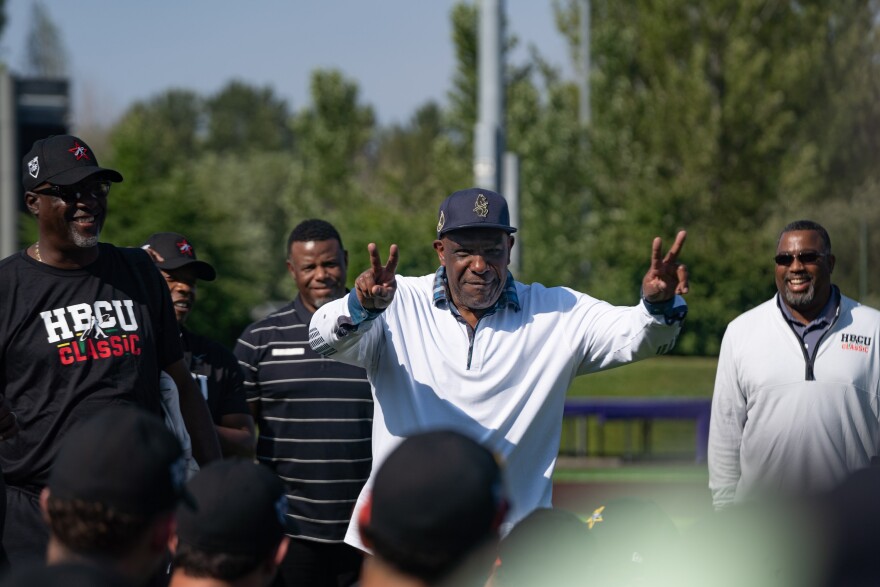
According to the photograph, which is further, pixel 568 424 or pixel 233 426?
pixel 568 424

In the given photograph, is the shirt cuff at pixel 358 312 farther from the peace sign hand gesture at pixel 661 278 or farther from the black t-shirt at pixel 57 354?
the peace sign hand gesture at pixel 661 278

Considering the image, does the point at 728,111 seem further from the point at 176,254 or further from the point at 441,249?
the point at 441,249

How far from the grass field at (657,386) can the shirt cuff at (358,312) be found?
1748 cm

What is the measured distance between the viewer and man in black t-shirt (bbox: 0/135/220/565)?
14.5 ft

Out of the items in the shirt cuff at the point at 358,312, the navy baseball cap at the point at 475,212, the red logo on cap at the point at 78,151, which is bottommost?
the shirt cuff at the point at 358,312

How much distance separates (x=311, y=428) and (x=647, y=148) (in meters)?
32.3

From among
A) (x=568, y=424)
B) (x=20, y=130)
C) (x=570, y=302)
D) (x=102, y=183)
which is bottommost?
(x=568, y=424)

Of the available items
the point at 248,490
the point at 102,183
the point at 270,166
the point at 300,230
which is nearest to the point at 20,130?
the point at 300,230

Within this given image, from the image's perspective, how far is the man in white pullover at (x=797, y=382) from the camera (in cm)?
558

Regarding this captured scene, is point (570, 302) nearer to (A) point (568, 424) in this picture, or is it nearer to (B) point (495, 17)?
(B) point (495, 17)

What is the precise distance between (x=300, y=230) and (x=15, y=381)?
7.94 ft

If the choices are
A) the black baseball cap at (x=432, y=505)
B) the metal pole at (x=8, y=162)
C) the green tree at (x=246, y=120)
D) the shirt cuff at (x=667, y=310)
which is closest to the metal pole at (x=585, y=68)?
the metal pole at (x=8, y=162)

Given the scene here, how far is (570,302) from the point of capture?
4785 millimetres

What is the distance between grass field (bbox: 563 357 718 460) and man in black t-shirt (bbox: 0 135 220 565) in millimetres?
17565
